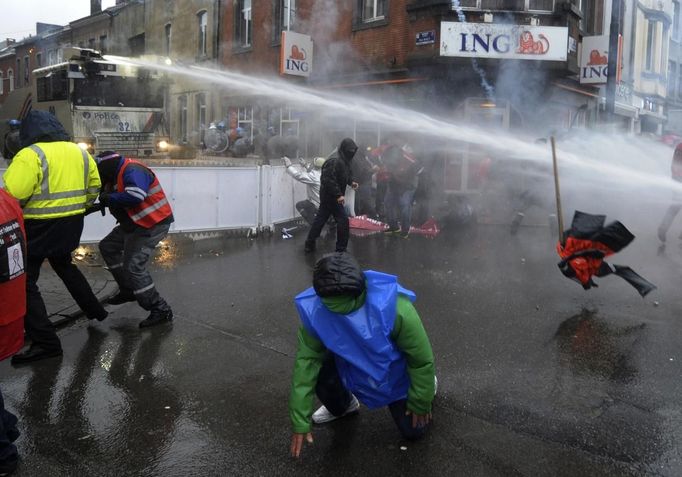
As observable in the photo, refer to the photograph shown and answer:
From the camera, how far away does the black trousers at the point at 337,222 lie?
310 inches

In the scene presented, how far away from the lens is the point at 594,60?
13305 mm

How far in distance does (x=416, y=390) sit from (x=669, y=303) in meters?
4.03

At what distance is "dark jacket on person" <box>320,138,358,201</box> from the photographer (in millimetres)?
7887

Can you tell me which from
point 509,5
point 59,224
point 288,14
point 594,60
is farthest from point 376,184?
point 288,14

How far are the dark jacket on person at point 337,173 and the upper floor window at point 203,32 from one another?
13.7 meters

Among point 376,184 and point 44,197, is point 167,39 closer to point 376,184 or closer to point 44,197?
point 376,184

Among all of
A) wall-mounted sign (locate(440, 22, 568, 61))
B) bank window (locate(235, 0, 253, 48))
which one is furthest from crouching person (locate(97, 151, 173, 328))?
bank window (locate(235, 0, 253, 48))

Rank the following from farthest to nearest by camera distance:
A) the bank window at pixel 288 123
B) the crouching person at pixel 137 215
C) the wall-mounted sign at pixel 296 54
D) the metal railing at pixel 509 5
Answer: the bank window at pixel 288 123 → the wall-mounted sign at pixel 296 54 → the metal railing at pixel 509 5 → the crouching person at pixel 137 215

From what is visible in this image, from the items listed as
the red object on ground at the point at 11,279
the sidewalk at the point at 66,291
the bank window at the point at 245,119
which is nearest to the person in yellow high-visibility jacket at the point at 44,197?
the sidewalk at the point at 66,291

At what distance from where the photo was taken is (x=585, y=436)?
315 cm

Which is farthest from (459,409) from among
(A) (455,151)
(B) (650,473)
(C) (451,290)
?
(A) (455,151)

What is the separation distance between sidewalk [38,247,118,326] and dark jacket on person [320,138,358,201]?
2.92 meters

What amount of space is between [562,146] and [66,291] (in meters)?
9.58

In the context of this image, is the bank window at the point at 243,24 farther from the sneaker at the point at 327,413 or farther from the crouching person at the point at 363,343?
the crouching person at the point at 363,343
